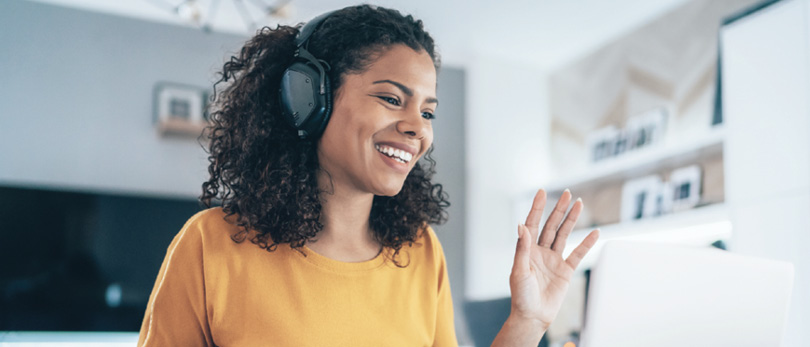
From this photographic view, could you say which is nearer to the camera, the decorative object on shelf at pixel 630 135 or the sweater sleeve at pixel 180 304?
the sweater sleeve at pixel 180 304

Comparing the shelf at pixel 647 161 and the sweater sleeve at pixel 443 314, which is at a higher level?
the shelf at pixel 647 161

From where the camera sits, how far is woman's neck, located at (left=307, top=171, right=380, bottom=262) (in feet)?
3.75

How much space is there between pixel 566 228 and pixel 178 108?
124 inches

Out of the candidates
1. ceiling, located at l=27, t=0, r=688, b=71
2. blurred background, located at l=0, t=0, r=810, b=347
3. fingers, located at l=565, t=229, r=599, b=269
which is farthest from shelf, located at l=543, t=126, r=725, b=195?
fingers, located at l=565, t=229, r=599, b=269

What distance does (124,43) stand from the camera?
378cm

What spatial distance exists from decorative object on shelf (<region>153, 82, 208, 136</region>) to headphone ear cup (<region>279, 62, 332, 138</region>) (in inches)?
108

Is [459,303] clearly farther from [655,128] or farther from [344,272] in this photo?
[344,272]

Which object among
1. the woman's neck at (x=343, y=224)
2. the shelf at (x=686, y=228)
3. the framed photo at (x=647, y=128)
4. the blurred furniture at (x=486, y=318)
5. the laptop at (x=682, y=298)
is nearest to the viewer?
the laptop at (x=682, y=298)


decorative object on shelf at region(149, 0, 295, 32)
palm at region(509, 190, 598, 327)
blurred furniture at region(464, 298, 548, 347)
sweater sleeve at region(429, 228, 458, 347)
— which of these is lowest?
blurred furniture at region(464, 298, 548, 347)

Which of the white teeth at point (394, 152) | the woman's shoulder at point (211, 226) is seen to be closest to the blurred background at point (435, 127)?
the woman's shoulder at point (211, 226)

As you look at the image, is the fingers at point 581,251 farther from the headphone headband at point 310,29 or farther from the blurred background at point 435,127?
the blurred background at point 435,127

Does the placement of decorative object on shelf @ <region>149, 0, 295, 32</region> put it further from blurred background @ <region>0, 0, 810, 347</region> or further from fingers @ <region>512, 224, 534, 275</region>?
fingers @ <region>512, 224, 534, 275</region>

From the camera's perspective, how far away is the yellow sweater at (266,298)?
1030mm

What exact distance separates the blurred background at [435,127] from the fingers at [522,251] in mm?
1749
